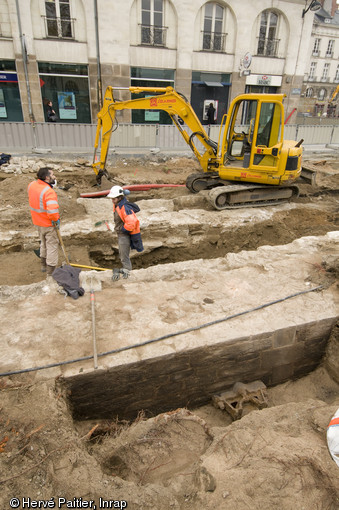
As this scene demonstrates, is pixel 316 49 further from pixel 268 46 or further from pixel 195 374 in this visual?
pixel 195 374

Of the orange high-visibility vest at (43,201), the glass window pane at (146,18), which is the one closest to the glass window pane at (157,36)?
the glass window pane at (146,18)

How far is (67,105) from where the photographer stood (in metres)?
18.9

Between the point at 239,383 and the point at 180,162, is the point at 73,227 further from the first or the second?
the point at 180,162

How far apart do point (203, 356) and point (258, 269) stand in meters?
2.38

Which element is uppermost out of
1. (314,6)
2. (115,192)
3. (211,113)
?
(314,6)

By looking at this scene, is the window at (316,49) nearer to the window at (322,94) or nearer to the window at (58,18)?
the window at (322,94)

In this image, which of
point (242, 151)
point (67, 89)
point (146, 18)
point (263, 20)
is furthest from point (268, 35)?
point (242, 151)

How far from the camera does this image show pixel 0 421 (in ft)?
10.9

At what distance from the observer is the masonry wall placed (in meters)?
4.11

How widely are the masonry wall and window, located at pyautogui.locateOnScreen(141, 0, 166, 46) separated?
61.4ft

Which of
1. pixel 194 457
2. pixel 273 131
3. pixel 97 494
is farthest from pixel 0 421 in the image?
pixel 273 131

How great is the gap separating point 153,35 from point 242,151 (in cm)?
1244

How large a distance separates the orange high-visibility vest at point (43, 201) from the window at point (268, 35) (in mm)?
19666

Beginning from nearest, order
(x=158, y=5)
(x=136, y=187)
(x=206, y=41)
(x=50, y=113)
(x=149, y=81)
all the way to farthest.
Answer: (x=136, y=187)
(x=158, y=5)
(x=50, y=113)
(x=206, y=41)
(x=149, y=81)
